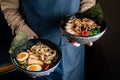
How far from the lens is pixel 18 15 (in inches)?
53.3

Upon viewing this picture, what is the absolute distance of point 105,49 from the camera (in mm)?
1704

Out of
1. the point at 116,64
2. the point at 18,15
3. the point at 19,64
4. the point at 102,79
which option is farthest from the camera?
the point at 102,79

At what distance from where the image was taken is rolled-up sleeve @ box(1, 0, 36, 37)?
130cm

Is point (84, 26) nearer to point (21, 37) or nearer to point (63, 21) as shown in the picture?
point (63, 21)

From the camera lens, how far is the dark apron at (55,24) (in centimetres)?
116

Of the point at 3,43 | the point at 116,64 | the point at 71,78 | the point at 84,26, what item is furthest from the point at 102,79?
the point at 3,43

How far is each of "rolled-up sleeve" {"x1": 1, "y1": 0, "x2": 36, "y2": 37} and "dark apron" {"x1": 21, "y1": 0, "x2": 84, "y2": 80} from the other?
4cm

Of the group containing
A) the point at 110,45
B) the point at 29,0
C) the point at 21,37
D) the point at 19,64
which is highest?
the point at 29,0

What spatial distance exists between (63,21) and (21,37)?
0.87 ft

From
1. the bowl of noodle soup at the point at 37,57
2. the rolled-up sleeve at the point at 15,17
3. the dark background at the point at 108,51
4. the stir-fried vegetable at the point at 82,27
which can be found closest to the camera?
the bowl of noodle soup at the point at 37,57

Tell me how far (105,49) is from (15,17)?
776 mm

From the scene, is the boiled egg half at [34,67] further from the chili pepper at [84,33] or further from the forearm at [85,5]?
the forearm at [85,5]

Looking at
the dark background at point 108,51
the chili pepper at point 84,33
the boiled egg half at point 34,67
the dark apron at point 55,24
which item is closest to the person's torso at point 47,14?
the dark apron at point 55,24

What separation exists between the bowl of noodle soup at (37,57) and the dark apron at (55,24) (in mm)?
68
